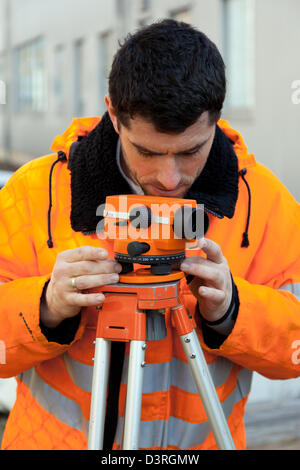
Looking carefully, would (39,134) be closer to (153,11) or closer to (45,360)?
(153,11)

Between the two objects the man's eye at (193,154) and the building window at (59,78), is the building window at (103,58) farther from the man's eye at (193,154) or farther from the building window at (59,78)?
the man's eye at (193,154)

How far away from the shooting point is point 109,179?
6.26ft

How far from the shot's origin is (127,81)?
1688mm

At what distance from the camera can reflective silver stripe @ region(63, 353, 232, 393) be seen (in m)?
1.85

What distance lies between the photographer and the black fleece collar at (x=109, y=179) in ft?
6.17

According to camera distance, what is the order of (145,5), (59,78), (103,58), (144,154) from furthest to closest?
(59,78) → (103,58) → (145,5) → (144,154)

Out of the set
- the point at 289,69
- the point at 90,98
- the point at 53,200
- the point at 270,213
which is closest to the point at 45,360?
the point at 53,200

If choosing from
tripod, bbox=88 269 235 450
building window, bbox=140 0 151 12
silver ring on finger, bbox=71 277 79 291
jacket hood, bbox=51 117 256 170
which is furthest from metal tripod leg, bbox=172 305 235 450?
building window, bbox=140 0 151 12

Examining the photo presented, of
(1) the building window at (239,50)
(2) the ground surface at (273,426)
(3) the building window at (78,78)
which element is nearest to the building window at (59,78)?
(3) the building window at (78,78)

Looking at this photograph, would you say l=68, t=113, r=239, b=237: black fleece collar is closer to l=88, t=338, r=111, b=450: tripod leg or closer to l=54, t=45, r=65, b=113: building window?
l=88, t=338, r=111, b=450: tripod leg

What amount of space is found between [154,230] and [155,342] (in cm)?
45

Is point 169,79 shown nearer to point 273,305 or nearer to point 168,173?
point 168,173

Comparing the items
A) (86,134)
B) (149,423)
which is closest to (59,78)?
(86,134)

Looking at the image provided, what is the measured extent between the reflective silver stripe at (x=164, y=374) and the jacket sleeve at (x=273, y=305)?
3.5 inches
